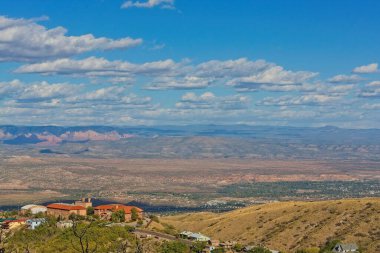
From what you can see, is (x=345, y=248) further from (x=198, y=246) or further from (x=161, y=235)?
(x=161, y=235)

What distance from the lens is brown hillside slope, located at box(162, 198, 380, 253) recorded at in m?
126

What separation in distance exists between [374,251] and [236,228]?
47.8 metres

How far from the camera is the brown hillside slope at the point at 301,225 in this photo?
126m

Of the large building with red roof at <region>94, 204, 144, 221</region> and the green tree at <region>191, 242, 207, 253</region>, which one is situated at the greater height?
the large building with red roof at <region>94, 204, 144, 221</region>

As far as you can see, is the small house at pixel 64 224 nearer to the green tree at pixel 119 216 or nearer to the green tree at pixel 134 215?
the green tree at pixel 119 216

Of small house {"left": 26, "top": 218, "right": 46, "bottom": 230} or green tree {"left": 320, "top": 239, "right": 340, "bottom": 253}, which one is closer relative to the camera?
green tree {"left": 320, "top": 239, "right": 340, "bottom": 253}

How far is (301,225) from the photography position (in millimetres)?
139625

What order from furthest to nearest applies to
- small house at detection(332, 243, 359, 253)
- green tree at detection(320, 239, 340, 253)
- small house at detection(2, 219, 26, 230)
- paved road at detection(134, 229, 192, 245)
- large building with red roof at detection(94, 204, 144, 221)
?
large building with red roof at detection(94, 204, 144, 221)
small house at detection(2, 219, 26, 230)
paved road at detection(134, 229, 192, 245)
green tree at detection(320, 239, 340, 253)
small house at detection(332, 243, 359, 253)

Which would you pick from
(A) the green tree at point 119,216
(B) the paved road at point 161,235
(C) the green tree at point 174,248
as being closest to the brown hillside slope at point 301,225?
(B) the paved road at point 161,235

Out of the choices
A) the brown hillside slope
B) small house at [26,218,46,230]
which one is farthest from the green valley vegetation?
the brown hillside slope

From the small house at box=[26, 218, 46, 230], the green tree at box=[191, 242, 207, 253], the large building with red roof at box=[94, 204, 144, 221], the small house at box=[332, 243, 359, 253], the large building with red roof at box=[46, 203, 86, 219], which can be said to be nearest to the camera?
the green tree at box=[191, 242, 207, 253]

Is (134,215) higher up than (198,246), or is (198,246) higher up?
(134,215)

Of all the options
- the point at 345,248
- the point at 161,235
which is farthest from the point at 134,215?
the point at 345,248

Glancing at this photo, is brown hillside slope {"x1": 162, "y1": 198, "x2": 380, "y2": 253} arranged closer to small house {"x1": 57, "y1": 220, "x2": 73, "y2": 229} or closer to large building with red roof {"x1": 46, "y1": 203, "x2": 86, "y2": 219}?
large building with red roof {"x1": 46, "y1": 203, "x2": 86, "y2": 219}
